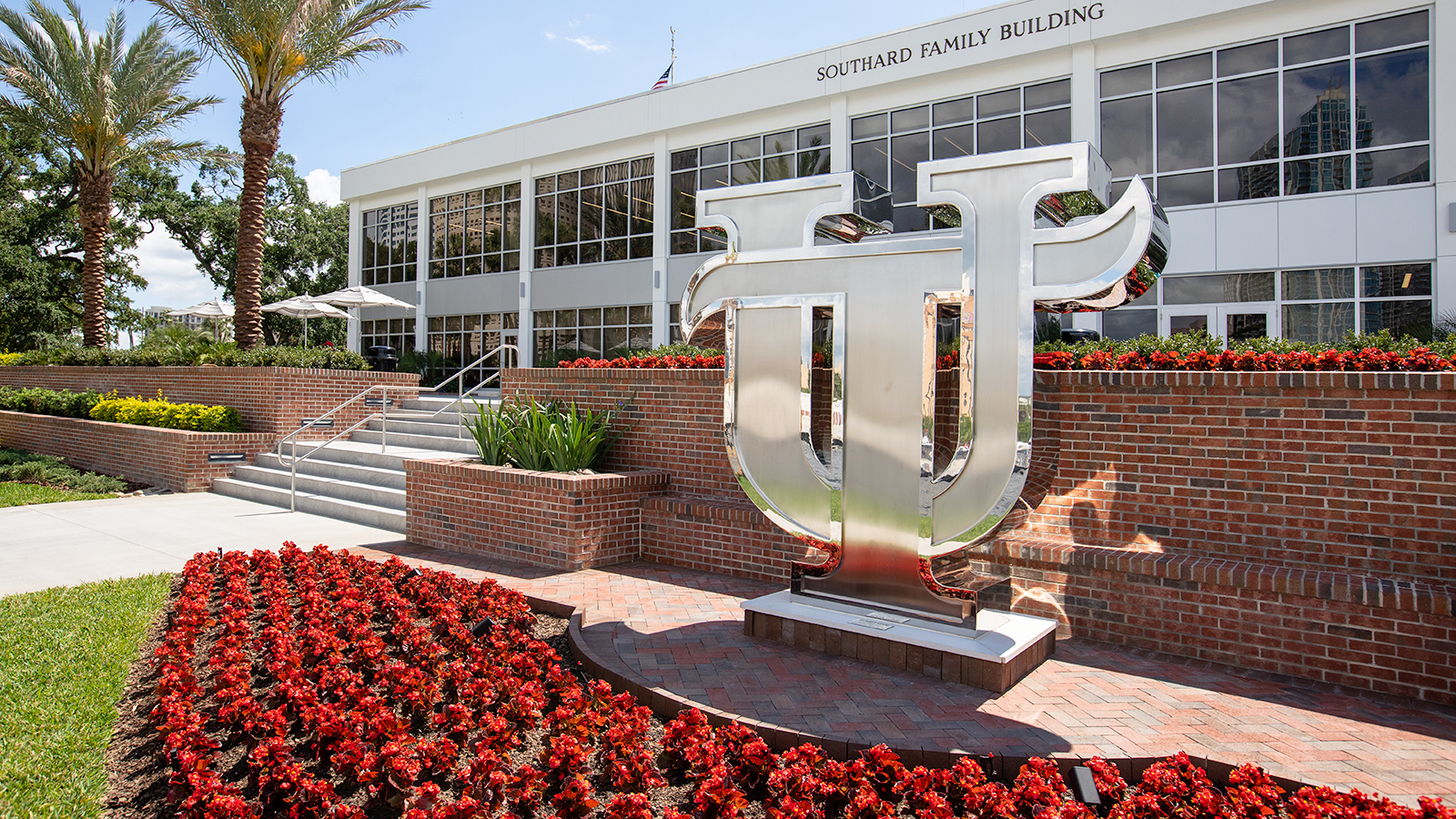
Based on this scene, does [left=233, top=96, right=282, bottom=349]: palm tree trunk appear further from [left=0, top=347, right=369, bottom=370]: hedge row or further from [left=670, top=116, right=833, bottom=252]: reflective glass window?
[left=670, top=116, right=833, bottom=252]: reflective glass window

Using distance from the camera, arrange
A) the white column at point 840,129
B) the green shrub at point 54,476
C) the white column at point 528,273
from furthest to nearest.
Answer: the white column at point 528,273 → the white column at point 840,129 → the green shrub at point 54,476

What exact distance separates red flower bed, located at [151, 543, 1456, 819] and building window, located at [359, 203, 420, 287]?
2648 centimetres

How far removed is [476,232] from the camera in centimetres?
2738

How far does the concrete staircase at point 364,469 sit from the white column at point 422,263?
49.9 ft

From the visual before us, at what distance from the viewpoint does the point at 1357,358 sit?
513 cm

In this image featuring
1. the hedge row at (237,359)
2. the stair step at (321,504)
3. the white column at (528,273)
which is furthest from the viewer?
the white column at (528,273)

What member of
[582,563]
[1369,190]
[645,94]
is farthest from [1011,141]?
[582,563]

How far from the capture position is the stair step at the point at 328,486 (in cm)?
1038

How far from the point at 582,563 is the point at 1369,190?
1478cm

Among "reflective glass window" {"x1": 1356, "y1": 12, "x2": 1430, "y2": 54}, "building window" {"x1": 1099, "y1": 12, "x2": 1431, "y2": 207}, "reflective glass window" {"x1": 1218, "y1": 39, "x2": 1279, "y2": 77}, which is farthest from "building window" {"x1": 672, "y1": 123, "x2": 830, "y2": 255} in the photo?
"reflective glass window" {"x1": 1356, "y1": 12, "x2": 1430, "y2": 54}

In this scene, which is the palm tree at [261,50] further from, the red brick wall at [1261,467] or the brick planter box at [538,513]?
the red brick wall at [1261,467]

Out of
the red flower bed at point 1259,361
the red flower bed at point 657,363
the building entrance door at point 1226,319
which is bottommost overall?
the red flower bed at point 1259,361

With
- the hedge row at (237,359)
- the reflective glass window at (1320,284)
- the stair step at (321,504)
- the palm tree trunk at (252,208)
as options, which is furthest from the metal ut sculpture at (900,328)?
the palm tree trunk at (252,208)

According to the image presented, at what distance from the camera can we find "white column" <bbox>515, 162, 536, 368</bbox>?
25.6m
